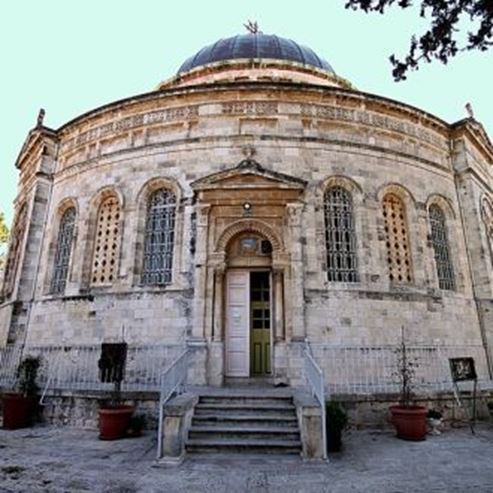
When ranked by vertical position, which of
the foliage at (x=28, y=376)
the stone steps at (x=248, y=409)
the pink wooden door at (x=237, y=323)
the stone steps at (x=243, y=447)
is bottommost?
the stone steps at (x=243, y=447)

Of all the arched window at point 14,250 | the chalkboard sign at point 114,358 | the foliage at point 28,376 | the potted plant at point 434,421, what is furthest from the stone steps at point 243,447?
the arched window at point 14,250

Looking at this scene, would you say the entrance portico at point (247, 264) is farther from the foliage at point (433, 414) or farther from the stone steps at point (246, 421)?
the foliage at point (433, 414)

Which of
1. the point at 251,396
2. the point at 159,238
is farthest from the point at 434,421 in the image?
the point at 159,238

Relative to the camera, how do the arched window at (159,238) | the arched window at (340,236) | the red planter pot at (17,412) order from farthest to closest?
the arched window at (159,238)
the arched window at (340,236)
the red planter pot at (17,412)

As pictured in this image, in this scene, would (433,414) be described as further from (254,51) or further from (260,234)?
(254,51)

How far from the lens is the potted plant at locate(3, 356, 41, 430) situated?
342 inches

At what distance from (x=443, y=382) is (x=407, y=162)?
246 inches

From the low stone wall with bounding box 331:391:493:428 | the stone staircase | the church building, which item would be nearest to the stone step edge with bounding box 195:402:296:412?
the stone staircase

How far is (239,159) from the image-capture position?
11.1m

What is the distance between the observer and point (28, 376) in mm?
9414

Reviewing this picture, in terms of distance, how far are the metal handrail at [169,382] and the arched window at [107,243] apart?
3.85m

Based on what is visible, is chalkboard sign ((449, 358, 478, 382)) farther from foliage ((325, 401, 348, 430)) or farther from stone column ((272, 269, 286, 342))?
stone column ((272, 269, 286, 342))

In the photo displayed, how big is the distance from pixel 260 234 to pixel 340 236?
7.32 ft

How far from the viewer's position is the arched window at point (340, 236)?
34.6 ft
